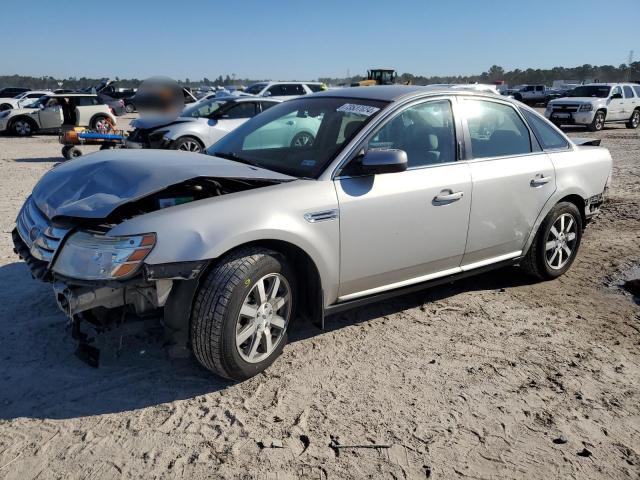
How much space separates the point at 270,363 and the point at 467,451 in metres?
1.30

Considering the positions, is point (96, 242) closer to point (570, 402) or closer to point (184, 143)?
point (570, 402)

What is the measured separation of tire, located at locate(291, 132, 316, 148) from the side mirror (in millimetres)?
665

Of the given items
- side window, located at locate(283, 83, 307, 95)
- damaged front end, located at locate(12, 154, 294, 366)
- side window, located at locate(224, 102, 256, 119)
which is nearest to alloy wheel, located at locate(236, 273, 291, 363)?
damaged front end, located at locate(12, 154, 294, 366)

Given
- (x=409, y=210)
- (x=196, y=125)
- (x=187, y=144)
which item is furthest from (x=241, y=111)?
(x=409, y=210)

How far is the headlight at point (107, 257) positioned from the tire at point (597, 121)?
20.6m


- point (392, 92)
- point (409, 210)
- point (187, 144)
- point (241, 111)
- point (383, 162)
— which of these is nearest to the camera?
point (383, 162)

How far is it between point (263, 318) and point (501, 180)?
225 centimetres

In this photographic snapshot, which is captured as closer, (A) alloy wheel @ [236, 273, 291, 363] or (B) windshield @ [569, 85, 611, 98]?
(A) alloy wheel @ [236, 273, 291, 363]

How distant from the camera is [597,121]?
66.3 feet

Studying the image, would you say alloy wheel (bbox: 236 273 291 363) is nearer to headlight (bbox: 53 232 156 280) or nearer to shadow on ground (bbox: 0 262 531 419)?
shadow on ground (bbox: 0 262 531 419)

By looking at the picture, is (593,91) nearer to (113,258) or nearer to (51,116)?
(51,116)

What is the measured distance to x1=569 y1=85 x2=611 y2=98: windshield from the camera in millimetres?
20688

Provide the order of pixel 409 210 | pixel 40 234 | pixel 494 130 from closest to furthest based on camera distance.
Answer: pixel 40 234 → pixel 409 210 → pixel 494 130

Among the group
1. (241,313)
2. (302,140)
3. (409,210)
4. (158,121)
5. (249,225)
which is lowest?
(241,313)
